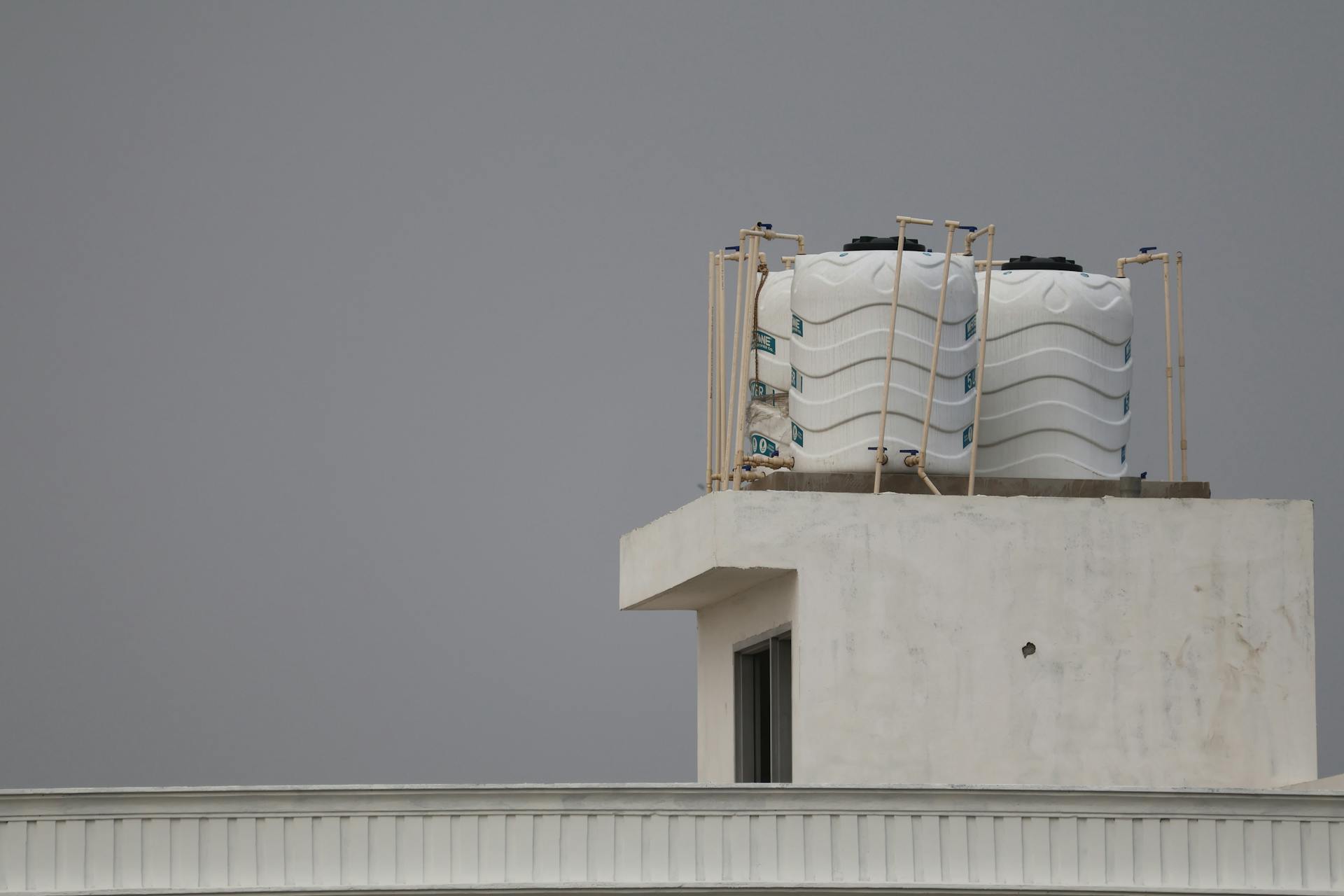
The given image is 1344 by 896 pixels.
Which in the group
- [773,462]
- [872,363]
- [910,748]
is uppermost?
[872,363]

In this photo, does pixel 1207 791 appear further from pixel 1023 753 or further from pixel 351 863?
pixel 351 863

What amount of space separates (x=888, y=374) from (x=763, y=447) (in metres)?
2.51

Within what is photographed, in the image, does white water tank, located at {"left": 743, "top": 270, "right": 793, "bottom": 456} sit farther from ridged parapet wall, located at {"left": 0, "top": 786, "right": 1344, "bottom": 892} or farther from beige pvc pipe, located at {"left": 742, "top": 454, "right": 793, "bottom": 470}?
ridged parapet wall, located at {"left": 0, "top": 786, "right": 1344, "bottom": 892}

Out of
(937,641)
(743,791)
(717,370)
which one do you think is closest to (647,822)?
(743,791)

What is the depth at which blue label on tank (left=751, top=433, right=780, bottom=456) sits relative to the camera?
79.4ft

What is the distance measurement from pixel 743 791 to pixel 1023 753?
3.85m

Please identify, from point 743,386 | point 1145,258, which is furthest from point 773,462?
point 1145,258

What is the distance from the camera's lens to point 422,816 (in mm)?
17312

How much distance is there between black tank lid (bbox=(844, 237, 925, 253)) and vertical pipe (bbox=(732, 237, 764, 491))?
1470 mm

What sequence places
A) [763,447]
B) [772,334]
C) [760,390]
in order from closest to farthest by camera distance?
[763,447]
[760,390]
[772,334]

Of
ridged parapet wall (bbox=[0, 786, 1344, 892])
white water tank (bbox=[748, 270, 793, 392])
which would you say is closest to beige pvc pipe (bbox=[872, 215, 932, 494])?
white water tank (bbox=[748, 270, 793, 392])

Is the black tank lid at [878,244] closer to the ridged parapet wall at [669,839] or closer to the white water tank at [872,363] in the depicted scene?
the white water tank at [872,363]

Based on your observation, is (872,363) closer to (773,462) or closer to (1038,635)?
(773,462)

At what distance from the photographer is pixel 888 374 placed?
875 inches
